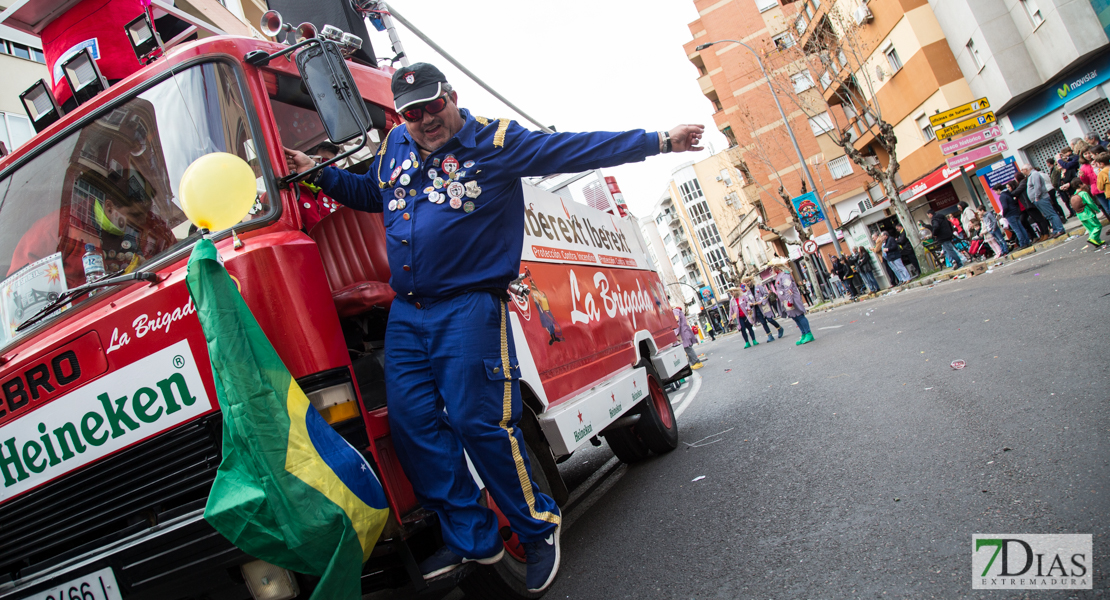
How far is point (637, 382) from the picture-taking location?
557cm

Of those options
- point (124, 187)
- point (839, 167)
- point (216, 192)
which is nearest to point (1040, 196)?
point (216, 192)

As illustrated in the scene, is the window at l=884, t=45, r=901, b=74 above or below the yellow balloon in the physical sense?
above

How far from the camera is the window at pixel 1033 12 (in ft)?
67.7

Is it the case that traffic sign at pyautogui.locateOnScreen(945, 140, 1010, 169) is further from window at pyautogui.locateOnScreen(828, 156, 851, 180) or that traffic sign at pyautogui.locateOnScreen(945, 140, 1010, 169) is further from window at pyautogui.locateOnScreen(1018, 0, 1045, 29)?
window at pyautogui.locateOnScreen(828, 156, 851, 180)

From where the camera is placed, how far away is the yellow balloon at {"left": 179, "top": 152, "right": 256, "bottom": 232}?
2.69m

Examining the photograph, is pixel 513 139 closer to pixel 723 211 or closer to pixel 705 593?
pixel 705 593

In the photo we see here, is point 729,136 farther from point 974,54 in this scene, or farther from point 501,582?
point 501,582

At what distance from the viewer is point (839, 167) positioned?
143ft

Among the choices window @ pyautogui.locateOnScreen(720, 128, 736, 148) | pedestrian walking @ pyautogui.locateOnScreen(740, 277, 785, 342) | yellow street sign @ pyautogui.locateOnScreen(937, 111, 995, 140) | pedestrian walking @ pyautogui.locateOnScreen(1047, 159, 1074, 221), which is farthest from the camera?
window @ pyautogui.locateOnScreen(720, 128, 736, 148)

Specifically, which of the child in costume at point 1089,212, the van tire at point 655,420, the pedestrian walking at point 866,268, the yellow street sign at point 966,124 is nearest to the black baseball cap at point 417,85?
the van tire at point 655,420

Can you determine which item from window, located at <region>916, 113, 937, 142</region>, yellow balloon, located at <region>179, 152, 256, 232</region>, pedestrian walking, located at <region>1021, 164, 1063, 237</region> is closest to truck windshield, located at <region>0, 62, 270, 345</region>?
yellow balloon, located at <region>179, 152, 256, 232</region>

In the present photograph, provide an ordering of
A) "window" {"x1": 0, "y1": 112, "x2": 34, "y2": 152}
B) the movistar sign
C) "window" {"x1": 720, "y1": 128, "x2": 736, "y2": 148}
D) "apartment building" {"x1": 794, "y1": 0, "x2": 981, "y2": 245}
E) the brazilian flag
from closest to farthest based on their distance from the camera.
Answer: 1. the brazilian flag
2. "window" {"x1": 0, "y1": 112, "x2": 34, "y2": 152}
3. the movistar sign
4. "apartment building" {"x1": 794, "y1": 0, "x2": 981, "y2": 245}
5. "window" {"x1": 720, "y1": 128, "x2": 736, "y2": 148}

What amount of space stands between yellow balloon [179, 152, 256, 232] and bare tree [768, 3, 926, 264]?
868 inches

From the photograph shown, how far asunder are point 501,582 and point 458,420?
0.74m
